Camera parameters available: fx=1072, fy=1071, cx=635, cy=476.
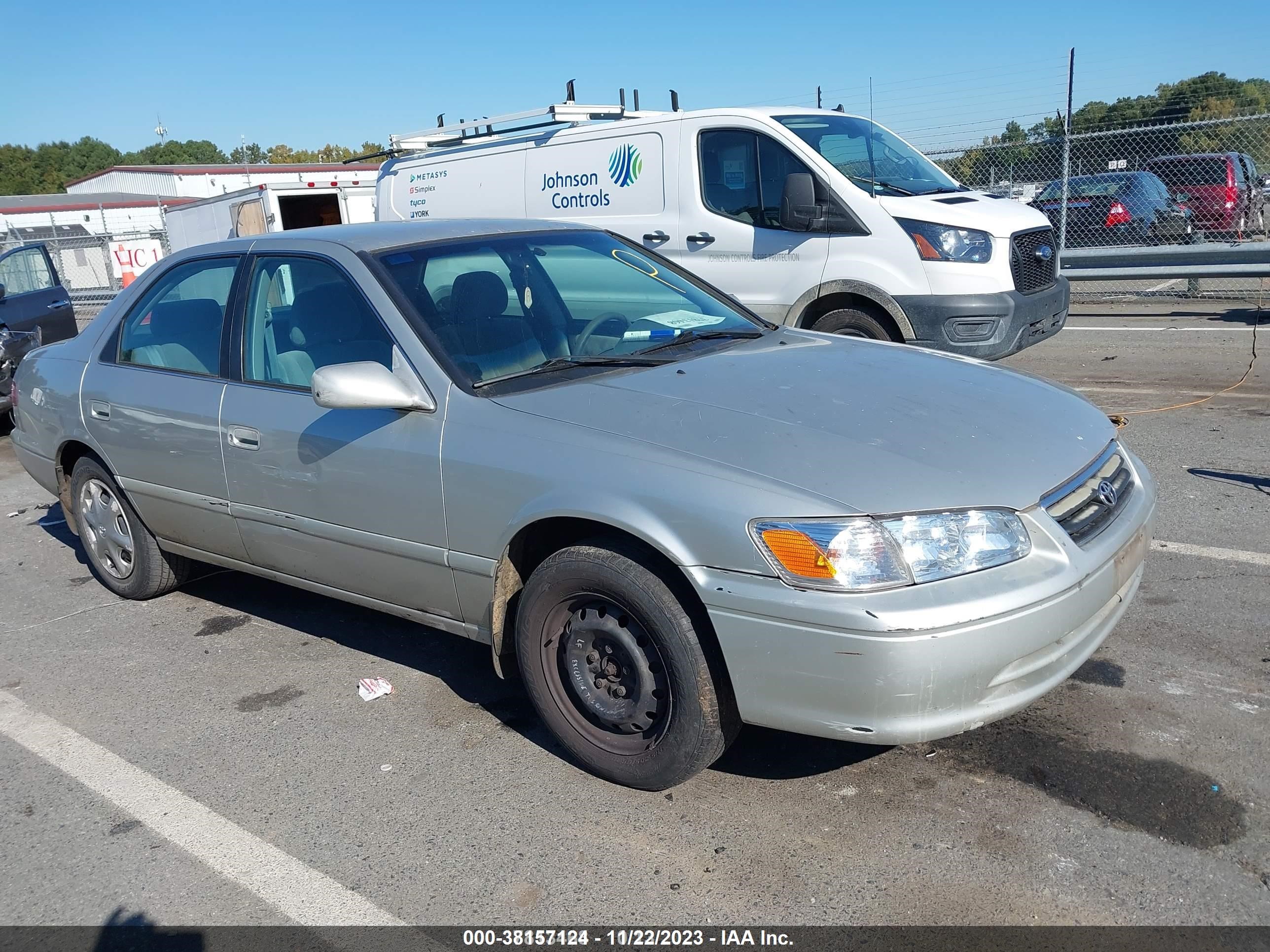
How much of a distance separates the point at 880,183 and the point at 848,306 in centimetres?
86

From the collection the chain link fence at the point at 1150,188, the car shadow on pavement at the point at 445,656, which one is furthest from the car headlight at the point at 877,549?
the chain link fence at the point at 1150,188

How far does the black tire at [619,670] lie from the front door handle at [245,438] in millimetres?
1355

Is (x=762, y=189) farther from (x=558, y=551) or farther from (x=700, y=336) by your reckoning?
(x=558, y=551)

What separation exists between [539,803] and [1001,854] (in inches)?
50.6

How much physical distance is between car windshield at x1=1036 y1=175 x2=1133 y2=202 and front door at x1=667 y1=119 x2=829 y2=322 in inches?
315

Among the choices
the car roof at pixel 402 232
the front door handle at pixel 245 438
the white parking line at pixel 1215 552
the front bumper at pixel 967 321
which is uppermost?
the car roof at pixel 402 232

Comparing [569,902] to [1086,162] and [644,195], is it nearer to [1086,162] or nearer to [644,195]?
[644,195]

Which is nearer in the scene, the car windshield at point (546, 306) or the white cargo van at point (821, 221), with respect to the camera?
the car windshield at point (546, 306)

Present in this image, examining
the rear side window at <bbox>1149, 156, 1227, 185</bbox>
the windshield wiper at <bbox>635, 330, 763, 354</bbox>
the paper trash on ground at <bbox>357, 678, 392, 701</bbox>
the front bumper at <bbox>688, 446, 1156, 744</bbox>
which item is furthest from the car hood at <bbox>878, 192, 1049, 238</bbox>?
the rear side window at <bbox>1149, 156, 1227, 185</bbox>

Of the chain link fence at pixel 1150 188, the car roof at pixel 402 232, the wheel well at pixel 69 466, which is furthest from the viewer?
the chain link fence at pixel 1150 188

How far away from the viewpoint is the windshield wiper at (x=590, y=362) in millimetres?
3566

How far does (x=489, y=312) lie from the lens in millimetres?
3779

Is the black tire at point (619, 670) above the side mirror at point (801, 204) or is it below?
below

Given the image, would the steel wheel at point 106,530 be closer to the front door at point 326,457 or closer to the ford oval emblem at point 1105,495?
the front door at point 326,457
